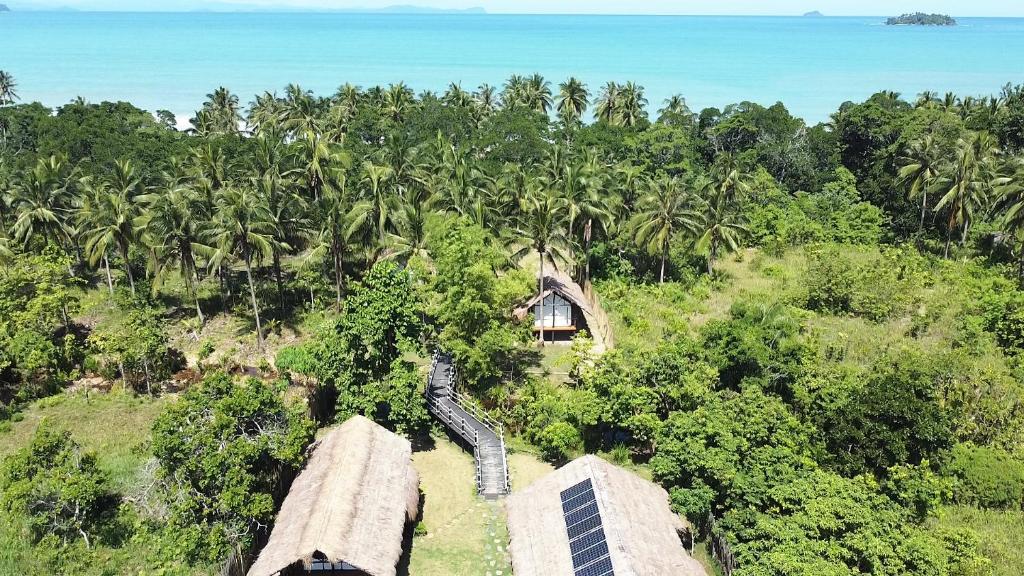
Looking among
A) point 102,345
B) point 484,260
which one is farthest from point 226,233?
point 484,260

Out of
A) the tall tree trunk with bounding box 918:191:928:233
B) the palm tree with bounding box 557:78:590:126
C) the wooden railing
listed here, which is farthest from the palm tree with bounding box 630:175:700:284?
the palm tree with bounding box 557:78:590:126

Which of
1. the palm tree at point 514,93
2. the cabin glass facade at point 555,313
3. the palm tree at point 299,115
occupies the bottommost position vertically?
the cabin glass facade at point 555,313

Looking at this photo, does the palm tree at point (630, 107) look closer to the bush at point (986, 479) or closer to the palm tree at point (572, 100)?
the palm tree at point (572, 100)

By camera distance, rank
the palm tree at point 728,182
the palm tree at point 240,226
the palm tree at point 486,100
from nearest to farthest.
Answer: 1. the palm tree at point 240,226
2. the palm tree at point 728,182
3. the palm tree at point 486,100

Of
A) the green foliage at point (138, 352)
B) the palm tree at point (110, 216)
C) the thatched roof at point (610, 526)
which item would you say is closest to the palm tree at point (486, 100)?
the palm tree at point (110, 216)

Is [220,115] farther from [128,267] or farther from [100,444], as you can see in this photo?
[100,444]

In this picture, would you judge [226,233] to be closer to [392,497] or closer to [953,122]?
[392,497]

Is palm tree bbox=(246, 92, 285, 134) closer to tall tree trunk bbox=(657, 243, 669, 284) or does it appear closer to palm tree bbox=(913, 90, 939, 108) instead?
tall tree trunk bbox=(657, 243, 669, 284)

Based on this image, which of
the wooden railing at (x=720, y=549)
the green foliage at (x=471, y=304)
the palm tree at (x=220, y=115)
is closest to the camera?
the wooden railing at (x=720, y=549)
